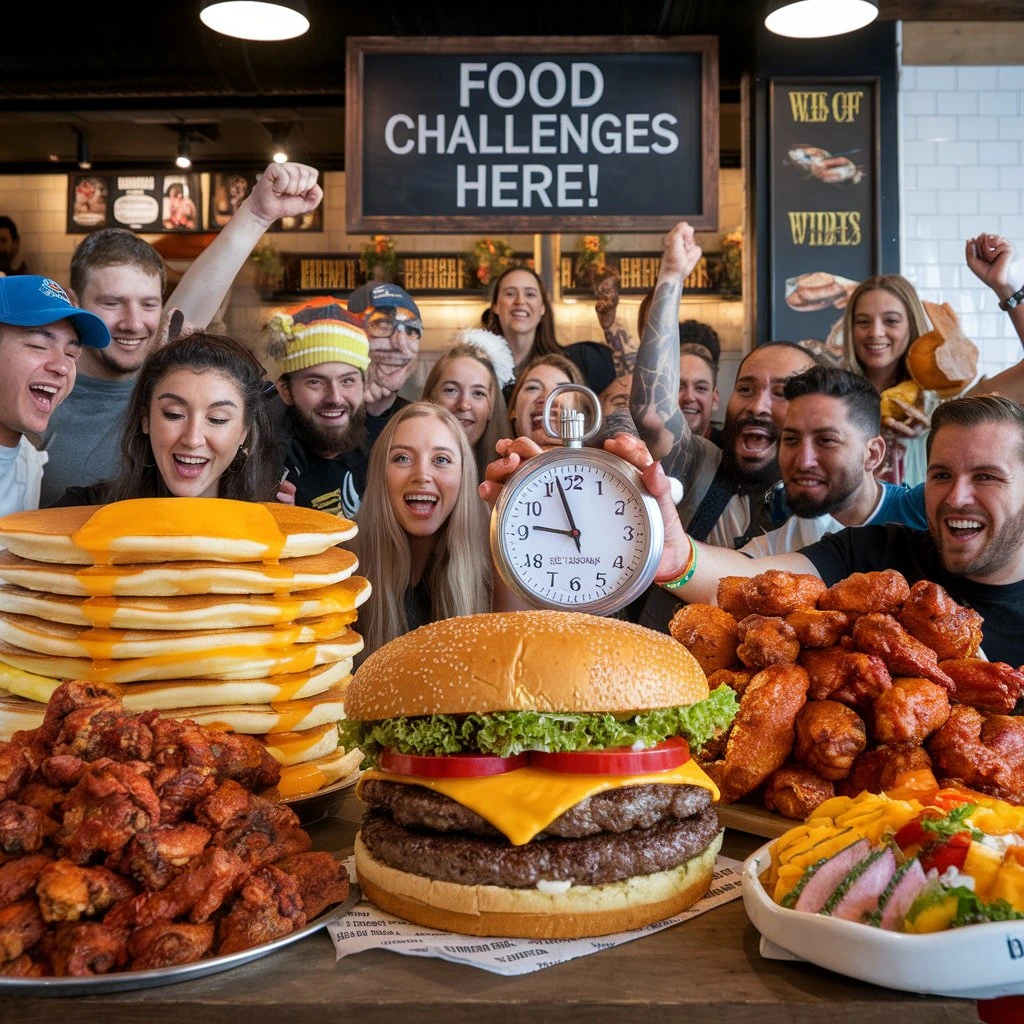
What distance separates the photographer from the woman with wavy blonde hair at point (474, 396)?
4449 mm

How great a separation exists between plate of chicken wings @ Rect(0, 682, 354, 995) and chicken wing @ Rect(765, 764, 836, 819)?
2.54 feet

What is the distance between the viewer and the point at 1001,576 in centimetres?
294

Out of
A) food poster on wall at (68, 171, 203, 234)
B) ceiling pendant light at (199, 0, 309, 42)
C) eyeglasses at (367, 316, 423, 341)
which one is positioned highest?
food poster on wall at (68, 171, 203, 234)

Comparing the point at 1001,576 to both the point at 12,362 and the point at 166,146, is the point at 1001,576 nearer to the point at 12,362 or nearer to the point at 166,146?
the point at 12,362

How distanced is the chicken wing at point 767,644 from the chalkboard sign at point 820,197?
14.8ft

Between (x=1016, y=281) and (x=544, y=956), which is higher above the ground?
(x=1016, y=281)

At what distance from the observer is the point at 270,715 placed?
72.5 inches

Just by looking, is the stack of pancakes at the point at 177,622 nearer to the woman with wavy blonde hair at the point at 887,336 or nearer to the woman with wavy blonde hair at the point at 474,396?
the woman with wavy blonde hair at the point at 474,396

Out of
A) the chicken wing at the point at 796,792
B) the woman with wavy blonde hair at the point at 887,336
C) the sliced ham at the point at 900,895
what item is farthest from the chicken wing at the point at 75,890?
the woman with wavy blonde hair at the point at 887,336

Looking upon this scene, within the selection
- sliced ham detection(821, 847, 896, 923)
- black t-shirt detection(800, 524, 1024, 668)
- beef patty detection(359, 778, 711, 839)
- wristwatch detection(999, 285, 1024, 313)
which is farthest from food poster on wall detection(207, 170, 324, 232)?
sliced ham detection(821, 847, 896, 923)

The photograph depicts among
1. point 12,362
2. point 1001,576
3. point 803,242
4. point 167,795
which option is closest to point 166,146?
point 803,242

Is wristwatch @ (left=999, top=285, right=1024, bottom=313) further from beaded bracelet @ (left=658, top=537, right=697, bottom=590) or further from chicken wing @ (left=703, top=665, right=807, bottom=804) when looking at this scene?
chicken wing @ (left=703, top=665, right=807, bottom=804)

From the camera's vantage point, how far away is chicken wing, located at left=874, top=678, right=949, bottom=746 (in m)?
1.74

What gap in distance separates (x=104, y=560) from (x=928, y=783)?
1.43m
